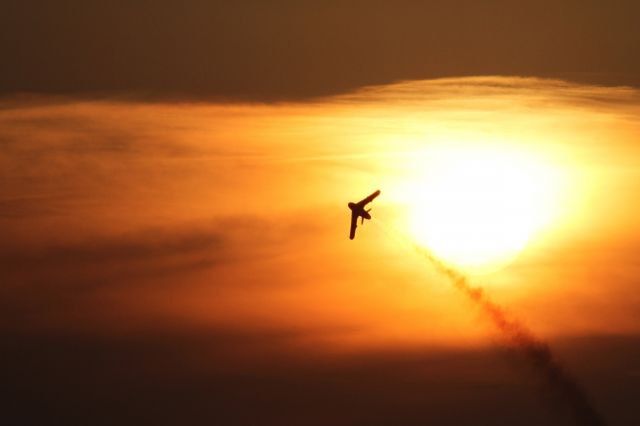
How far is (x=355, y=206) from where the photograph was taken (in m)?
153
